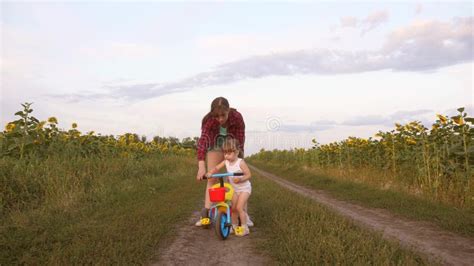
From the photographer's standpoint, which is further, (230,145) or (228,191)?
(230,145)

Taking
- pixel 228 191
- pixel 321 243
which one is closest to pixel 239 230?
pixel 228 191

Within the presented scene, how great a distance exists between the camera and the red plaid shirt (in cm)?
629

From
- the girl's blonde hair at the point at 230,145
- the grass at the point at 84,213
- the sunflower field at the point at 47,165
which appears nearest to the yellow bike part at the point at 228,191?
the girl's blonde hair at the point at 230,145

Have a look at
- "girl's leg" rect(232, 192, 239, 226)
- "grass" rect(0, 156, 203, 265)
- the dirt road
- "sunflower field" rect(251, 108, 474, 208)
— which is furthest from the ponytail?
"sunflower field" rect(251, 108, 474, 208)

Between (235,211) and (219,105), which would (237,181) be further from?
(219,105)

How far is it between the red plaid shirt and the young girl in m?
0.34

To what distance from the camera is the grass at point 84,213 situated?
448 centimetres

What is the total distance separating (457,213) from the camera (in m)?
7.43

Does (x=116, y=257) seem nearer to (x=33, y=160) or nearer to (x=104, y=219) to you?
(x=104, y=219)

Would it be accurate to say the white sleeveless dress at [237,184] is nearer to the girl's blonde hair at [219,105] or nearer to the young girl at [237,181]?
the young girl at [237,181]

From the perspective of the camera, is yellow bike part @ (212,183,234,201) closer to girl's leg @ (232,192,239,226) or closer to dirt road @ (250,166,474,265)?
girl's leg @ (232,192,239,226)

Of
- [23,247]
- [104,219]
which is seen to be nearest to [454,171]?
[104,219]

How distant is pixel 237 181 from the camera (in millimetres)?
5938

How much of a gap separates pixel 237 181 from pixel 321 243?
1.78 meters
